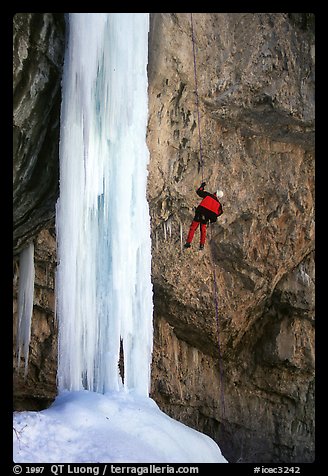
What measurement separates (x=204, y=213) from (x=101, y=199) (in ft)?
6.29

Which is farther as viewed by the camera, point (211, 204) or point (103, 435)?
point (211, 204)

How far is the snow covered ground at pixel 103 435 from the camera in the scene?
4.78 m

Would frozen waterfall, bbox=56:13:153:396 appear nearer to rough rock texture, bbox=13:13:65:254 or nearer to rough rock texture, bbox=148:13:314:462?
rough rock texture, bbox=13:13:65:254

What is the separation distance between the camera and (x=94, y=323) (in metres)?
6.43

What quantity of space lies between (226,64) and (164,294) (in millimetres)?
3642

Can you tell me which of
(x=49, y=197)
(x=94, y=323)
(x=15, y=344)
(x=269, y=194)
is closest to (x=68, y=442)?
(x=94, y=323)

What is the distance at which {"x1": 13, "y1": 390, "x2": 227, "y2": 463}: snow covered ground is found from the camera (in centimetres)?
478

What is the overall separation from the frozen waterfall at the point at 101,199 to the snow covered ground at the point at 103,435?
0.62 meters

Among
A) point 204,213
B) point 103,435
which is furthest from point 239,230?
point 103,435

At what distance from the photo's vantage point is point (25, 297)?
315 inches

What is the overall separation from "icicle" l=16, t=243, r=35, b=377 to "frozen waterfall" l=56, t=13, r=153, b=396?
1.62 m

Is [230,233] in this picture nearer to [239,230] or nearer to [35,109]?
[239,230]

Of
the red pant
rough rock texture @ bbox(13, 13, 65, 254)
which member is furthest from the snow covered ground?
the red pant

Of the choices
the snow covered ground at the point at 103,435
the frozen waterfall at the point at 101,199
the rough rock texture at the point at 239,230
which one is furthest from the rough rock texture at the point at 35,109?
the snow covered ground at the point at 103,435
